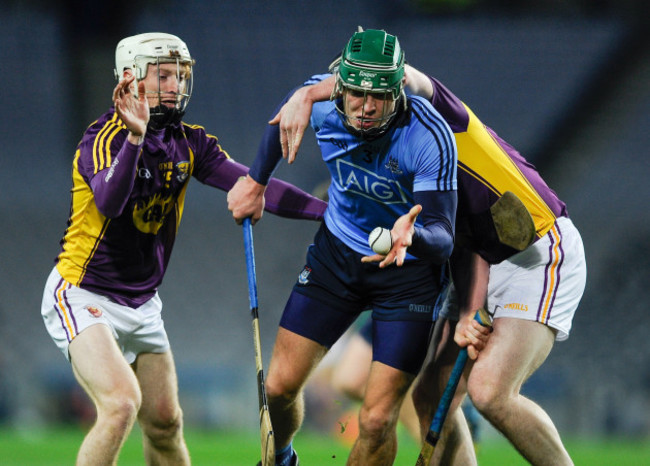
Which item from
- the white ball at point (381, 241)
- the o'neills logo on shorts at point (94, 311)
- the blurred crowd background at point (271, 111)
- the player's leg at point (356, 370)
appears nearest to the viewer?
the white ball at point (381, 241)

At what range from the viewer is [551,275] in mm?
3467

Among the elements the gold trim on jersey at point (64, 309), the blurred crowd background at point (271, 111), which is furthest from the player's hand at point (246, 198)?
the blurred crowd background at point (271, 111)

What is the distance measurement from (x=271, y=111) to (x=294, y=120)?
21.2 ft

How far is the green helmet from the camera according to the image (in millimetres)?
3076

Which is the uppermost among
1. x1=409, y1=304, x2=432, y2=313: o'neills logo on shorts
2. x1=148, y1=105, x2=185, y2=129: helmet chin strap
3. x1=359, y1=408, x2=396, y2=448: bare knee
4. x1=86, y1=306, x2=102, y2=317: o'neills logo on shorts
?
x1=148, y1=105, x2=185, y2=129: helmet chin strap

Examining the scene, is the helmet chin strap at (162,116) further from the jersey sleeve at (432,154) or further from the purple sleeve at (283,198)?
the jersey sleeve at (432,154)

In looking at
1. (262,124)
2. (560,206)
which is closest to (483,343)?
(560,206)

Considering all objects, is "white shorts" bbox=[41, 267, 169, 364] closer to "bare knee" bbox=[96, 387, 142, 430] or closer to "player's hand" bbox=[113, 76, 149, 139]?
"bare knee" bbox=[96, 387, 142, 430]

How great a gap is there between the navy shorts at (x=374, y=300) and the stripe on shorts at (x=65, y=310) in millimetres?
758

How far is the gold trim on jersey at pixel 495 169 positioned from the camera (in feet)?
11.1

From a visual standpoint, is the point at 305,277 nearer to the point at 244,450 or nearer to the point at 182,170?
the point at 182,170

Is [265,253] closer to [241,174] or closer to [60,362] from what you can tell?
[60,362]

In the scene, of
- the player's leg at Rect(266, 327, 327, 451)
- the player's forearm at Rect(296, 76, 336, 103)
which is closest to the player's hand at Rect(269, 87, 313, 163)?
the player's forearm at Rect(296, 76, 336, 103)

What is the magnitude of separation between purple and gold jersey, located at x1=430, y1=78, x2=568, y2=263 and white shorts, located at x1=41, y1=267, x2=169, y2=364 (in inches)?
48.6
